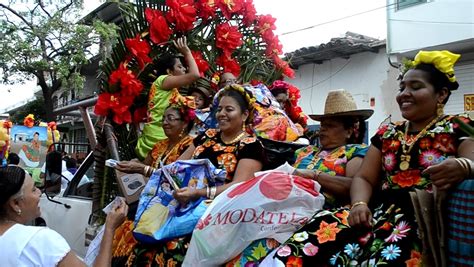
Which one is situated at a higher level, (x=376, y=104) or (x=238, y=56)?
(x=238, y=56)

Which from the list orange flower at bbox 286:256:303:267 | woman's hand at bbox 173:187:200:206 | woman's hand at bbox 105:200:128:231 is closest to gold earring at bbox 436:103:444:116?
orange flower at bbox 286:256:303:267

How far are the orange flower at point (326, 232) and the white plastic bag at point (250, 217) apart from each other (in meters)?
0.13

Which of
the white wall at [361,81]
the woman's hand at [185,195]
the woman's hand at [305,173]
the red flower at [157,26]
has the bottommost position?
the white wall at [361,81]

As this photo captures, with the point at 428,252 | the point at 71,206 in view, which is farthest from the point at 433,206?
the point at 71,206

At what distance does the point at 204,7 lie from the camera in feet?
13.0

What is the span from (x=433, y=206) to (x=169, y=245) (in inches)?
57.1

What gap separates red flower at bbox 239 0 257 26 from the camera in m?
4.22

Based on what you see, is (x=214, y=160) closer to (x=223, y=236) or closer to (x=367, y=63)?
(x=223, y=236)

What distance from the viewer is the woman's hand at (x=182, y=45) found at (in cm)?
378

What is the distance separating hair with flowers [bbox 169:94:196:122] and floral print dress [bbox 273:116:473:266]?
163cm

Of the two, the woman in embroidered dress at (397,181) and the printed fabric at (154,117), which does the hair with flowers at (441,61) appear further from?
the printed fabric at (154,117)

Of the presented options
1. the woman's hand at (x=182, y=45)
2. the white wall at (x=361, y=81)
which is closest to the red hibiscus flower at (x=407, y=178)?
the woman's hand at (x=182, y=45)

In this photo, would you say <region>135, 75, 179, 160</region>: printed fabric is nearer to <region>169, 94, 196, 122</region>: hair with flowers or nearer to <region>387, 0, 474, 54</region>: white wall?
<region>169, 94, 196, 122</region>: hair with flowers

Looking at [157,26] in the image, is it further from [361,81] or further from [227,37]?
[361,81]
